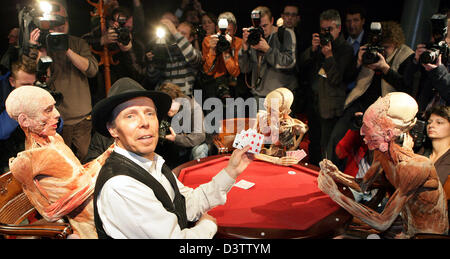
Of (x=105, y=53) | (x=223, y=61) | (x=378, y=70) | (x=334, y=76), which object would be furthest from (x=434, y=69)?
(x=105, y=53)

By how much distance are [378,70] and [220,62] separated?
188 centimetres

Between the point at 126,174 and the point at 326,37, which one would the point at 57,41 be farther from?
the point at 326,37

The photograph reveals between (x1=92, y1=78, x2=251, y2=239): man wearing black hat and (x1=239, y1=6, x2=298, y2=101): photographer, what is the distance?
2505 mm

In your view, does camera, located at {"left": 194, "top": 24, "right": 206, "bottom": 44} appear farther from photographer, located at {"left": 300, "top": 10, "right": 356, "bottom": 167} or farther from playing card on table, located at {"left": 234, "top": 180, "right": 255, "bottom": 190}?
playing card on table, located at {"left": 234, "top": 180, "right": 255, "bottom": 190}

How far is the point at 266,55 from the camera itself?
447 centimetres

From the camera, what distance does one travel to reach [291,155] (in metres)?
3.30

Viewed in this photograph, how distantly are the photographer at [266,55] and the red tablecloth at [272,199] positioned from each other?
1.59 metres

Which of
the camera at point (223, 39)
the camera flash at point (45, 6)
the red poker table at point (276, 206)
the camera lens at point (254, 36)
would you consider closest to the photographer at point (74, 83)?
the camera flash at point (45, 6)

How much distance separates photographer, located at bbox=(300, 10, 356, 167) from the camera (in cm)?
412

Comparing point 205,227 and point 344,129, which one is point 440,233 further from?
point 344,129

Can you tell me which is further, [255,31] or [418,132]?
[255,31]

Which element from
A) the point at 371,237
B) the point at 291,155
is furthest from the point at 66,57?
the point at 371,237

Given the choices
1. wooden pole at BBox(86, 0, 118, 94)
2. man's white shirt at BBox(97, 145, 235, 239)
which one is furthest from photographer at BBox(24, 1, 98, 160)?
man's white shirt at BBox(97, 145, 235, 239)

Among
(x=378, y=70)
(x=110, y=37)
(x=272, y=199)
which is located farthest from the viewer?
(x=110, y=37)
